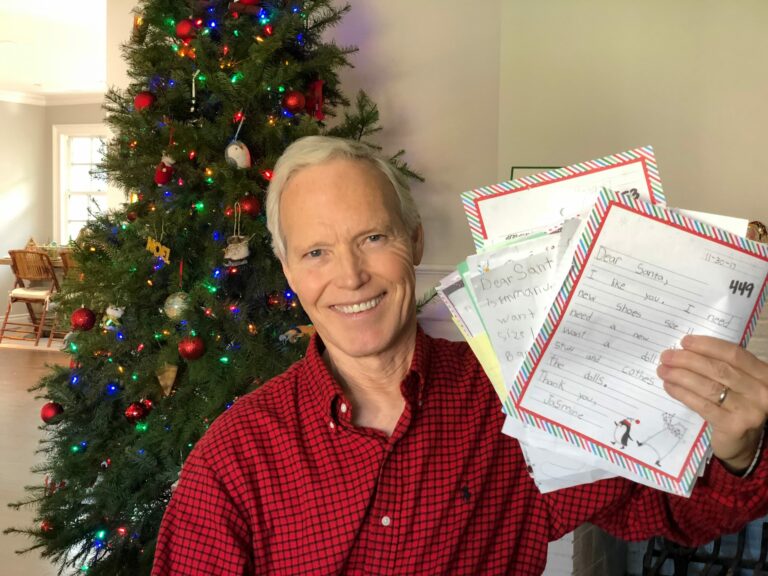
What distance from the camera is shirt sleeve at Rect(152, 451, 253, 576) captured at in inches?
46.4

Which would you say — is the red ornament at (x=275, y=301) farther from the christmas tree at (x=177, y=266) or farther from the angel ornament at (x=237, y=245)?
the angel ornament at (x=237, y=245)

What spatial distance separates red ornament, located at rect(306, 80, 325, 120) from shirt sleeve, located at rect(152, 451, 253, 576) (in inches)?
69.1

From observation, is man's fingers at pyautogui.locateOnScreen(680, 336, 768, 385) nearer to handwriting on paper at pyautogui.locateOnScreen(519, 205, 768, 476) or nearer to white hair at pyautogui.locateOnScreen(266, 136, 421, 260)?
handwriting on paper at pyautogui.locateOnScreen(519, 205, 768, 476)

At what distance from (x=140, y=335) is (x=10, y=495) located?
6.91 ft

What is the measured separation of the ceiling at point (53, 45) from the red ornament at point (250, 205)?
499cm

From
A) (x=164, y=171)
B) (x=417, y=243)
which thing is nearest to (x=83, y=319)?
(x=164, y=171)

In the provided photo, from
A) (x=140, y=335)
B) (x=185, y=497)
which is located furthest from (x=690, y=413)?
(x=140, y=335)

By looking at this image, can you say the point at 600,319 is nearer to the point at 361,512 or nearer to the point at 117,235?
the point at 361,512

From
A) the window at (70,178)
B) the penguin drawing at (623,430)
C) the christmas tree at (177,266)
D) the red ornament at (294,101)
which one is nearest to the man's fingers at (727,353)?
the penguin drawing at (623,430)

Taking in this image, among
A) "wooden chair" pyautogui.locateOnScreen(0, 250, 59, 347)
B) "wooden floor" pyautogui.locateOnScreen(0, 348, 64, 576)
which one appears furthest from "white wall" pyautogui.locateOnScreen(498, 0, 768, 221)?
"wooden chair" pyautogui.locateOnScreen(0, 250, 59, 347)

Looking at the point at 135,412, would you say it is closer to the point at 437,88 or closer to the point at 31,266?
the point at 437,88

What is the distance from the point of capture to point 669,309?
0.96 meters

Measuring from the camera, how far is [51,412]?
8.98ft

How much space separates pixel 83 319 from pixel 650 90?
2313mm
